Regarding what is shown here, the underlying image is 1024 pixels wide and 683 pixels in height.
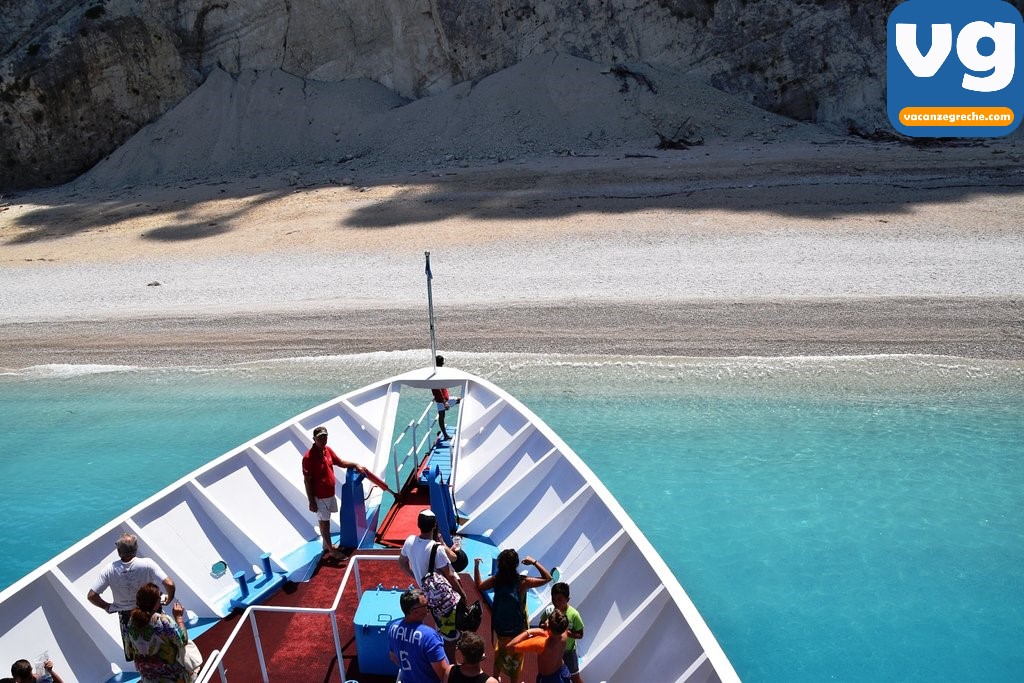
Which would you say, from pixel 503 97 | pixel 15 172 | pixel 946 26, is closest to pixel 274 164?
pixel 503 97

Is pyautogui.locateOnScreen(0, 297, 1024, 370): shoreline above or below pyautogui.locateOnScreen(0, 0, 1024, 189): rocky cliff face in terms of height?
below

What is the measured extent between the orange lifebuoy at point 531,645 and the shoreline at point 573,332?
12.3 meters

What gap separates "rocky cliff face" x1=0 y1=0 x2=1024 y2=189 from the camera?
3544 centimetres

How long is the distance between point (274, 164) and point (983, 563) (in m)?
33.1

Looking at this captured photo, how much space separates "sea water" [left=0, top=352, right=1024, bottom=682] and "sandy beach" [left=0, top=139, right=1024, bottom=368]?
1.33 metres

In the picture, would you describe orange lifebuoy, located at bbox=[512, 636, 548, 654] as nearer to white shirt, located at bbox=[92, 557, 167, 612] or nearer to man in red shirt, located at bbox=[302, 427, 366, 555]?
white shirt, located at bbox=[92, 557, 167, 612]

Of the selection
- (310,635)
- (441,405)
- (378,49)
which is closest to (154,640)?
(310,635)

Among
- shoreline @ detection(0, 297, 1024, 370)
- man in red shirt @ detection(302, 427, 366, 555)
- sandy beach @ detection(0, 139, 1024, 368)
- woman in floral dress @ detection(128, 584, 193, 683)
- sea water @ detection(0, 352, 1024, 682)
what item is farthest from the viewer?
sandy beach @ detection(0, 139, 1024, 368)

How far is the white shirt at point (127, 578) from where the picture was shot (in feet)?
21.1

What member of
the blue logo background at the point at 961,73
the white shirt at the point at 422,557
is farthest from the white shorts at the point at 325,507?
the blue logo background at the point at 961,73

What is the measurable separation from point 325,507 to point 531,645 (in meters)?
3.47

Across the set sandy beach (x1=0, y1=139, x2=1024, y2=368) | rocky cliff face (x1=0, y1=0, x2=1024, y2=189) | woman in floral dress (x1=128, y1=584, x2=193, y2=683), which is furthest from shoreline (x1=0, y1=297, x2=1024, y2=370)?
rocky cliff face (x1=0, y1=0, x2=1024, y2=189)

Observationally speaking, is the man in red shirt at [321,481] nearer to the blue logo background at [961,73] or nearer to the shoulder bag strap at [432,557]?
the shoulder bag strap at [432,557]

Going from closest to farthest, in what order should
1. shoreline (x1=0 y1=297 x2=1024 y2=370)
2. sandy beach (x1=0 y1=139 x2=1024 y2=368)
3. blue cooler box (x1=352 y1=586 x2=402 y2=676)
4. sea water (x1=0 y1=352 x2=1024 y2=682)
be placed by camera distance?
1. blue cooler box (x1=352 y1=586 x2=402 y2=676)
2. sea water (x1=0 y1=352 x2=1024 y2=682)
3. shoreline (x1=0 y1=297 x2=1024 y2=370)
4. sandy beach (x1=0 y1=139 x2=1024 y2=368)
